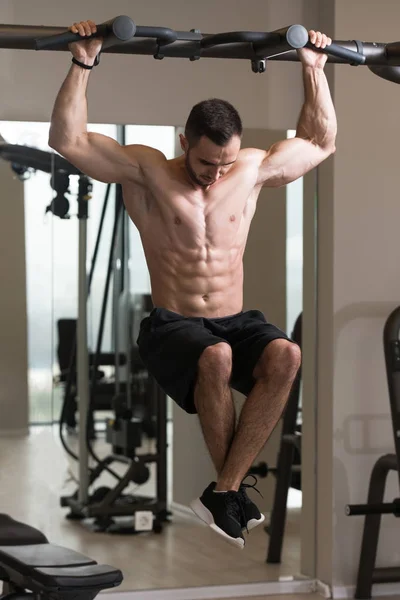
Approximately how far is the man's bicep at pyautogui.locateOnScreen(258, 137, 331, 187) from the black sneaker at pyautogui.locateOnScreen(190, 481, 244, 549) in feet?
3.13

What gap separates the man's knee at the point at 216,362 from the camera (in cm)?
283

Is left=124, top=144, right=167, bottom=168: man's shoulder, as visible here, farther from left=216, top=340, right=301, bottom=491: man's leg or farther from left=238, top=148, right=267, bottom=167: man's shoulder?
left=216, top=340, right=301, bottom=491: man's leg

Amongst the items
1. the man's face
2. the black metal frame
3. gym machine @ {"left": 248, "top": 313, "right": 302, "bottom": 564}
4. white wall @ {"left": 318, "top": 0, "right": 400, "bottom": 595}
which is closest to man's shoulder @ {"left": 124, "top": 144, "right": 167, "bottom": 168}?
the man's face

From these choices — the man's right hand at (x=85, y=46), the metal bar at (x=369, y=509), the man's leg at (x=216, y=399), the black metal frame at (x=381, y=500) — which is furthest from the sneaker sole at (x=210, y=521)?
the metal bar at (x=369, y=509)

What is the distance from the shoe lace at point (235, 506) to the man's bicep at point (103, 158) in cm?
94

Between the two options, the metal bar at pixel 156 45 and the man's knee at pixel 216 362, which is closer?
the man's knee at pixel 216 362

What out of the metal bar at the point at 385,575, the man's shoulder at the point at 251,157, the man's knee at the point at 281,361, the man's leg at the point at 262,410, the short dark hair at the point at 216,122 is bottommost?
the metal bar at the point at 385,575

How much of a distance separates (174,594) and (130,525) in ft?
1.30

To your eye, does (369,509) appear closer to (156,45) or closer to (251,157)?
(251,157)

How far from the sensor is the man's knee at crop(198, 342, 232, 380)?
2834 millimetres

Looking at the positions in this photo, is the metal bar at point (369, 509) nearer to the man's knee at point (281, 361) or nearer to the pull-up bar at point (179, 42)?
the man's knee at point (281, 361)

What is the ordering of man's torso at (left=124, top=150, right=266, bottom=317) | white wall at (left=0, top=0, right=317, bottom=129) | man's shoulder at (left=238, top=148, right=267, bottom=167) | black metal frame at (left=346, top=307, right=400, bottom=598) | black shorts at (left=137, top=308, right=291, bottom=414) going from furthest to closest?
white wall at (left=0, top=0, right=317, bottom=129)
black metal frame at (left=346, top=307, right=400, bottom=598)
man's shoulder at (left=238, top=148, right=267, bottom=167)
man's torso at (left=124, top=150, right=266, bottom=317)
black shorts at (left=137, top=308, right=291, bottom=414)

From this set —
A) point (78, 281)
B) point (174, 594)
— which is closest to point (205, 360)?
point (78, 281)

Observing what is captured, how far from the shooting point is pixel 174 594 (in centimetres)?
514
